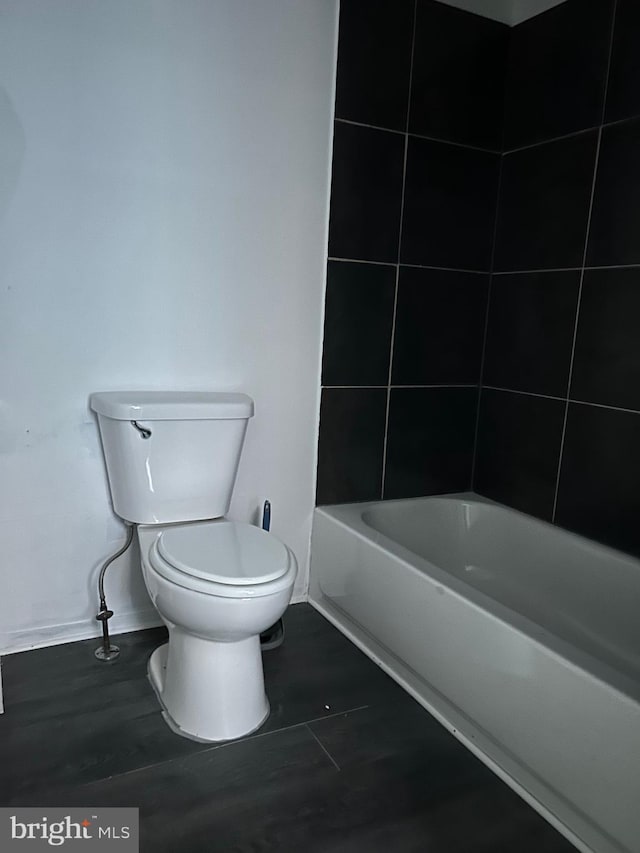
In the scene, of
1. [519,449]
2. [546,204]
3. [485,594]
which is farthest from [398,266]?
[485,594]

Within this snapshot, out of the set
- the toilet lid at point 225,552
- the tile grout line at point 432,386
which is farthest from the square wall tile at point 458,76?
the toilet lid at point 225,552

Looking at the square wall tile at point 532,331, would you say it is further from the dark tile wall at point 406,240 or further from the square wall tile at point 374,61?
the square wall tile at point 374,61

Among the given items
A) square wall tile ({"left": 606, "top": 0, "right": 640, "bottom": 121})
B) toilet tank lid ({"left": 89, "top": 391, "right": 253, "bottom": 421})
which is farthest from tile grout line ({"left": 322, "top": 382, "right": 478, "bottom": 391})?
square wall tile ({"left": 606, "top": 0, "right": 640, "bottom": 121})

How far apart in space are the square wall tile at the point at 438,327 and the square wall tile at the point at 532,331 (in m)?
0.06

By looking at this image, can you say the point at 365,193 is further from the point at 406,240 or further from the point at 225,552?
the point at 225,552

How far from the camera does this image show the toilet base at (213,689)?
1.63 meters

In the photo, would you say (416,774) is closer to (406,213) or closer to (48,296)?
(48,296)

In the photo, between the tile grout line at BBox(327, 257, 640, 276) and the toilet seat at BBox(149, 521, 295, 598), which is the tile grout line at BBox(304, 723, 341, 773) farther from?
the tile grout line at BBox(327, 257, 640, 276)

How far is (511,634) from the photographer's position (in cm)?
152

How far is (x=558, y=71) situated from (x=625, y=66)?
0.91 feet

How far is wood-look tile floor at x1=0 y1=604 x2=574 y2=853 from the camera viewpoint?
1.37 m

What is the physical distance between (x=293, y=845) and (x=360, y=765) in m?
0.28

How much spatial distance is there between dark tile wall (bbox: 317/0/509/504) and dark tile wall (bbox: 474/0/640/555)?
111 mm

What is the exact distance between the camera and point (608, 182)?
2021mm
